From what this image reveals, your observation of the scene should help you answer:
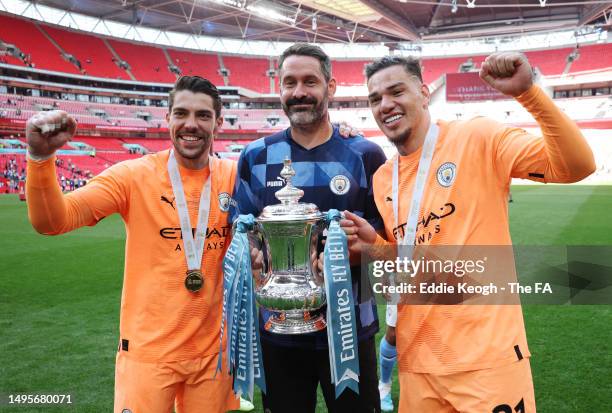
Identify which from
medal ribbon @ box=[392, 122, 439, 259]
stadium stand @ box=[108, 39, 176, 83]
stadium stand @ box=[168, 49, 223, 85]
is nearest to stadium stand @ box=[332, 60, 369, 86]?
stadium stand @ box=[168, 49, 223, 85]

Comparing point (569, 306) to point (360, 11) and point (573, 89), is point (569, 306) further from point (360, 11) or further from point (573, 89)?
point (573, 89)

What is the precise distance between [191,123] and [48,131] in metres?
0.65

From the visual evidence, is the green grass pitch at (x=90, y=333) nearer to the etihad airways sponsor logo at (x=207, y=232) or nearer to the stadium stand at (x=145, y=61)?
the etihad airways sponsor logo at (x=207, y=232)

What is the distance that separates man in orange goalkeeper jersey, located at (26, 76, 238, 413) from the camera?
2.03 m

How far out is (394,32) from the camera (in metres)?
37.4

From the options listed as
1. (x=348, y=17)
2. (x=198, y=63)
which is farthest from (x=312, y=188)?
(x=198, y=63)

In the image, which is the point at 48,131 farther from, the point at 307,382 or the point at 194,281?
the point at 307,382

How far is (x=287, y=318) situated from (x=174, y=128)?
107 centimetres

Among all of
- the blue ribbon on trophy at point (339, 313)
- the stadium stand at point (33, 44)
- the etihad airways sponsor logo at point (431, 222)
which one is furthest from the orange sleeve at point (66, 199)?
the stadium stand at point (33, 44)

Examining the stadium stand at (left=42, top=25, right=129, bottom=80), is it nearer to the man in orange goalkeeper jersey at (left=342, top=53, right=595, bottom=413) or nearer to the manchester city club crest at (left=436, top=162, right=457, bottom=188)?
the man in orange goalkeeper jersey at (left=342, top=53, right=595, bottom=413)

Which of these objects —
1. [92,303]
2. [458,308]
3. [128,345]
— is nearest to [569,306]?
[458,308]

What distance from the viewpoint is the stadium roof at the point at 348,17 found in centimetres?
3042

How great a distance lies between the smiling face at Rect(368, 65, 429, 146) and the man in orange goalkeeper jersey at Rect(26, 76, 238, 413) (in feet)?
2.76

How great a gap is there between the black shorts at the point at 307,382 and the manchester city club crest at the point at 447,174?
0.83 metres
